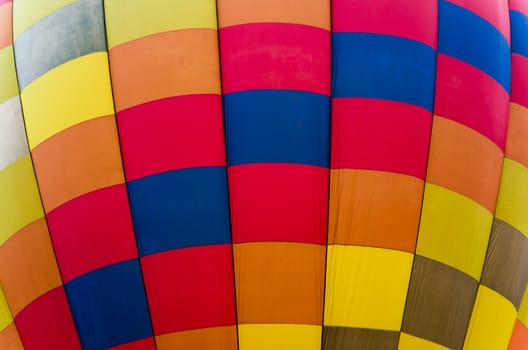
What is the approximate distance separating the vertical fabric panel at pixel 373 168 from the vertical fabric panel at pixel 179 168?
59cm

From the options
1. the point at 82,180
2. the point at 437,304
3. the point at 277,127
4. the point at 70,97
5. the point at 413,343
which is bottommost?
the point at 413,343

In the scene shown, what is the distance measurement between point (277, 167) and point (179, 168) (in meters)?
0.52

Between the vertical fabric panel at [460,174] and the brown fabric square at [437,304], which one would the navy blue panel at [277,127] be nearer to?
the vertical fabric panel at [460,174]

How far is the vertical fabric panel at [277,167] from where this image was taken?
16.3 ft

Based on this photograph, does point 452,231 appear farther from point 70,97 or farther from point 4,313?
point 4,313

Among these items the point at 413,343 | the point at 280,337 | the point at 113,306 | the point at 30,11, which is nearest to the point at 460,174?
the point at 413,343

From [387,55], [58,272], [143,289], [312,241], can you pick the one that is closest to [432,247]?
[312,241]

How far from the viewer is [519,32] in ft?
19.3

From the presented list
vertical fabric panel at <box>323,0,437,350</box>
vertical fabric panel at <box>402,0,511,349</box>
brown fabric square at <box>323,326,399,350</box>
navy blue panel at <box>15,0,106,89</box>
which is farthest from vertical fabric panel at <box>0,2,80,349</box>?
vertical fabric panel at <box>402,0,511,349</box>

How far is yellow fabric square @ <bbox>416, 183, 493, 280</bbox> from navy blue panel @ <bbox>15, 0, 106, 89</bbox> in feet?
6.58

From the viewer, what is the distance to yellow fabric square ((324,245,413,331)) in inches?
196

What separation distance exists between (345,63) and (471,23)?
0.89m

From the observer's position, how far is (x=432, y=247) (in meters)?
5.13

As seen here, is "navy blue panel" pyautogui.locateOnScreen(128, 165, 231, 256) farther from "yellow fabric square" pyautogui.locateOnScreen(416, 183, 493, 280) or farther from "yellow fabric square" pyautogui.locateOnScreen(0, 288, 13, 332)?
"yellow fabric square" pyautogui.locateOnScreen(416, 183, 493, 280)
